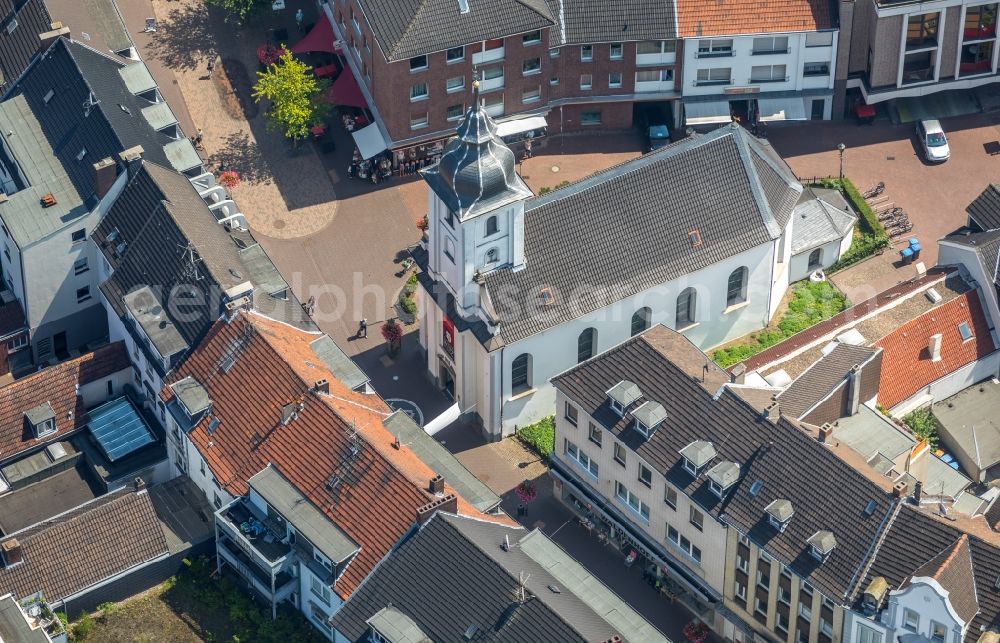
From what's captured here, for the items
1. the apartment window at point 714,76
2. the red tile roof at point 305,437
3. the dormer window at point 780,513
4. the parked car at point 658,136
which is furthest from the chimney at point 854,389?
the apartment window at point 714,76

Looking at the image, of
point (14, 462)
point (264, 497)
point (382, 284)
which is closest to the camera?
point (264, 497)

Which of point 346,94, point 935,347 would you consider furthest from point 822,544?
point 346,94

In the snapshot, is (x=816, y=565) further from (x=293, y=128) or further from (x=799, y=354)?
(x=293, y=128)

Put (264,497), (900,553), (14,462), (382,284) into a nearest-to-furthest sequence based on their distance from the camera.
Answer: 1. (900,553)
2. (264,497)
3. (14,462)
4. (382,284)

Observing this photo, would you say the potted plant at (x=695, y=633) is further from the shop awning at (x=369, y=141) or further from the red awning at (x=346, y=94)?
the red awning at (x=346, y=94)

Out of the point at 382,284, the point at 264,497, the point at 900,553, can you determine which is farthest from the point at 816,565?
the point at 382,284

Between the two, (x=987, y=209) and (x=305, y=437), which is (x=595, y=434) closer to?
(x=305, y=437)
